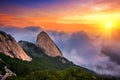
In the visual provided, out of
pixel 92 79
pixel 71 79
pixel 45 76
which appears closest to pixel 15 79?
pixel 45 76

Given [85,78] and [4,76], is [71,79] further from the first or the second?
[4,76]

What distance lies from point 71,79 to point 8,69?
44.7m

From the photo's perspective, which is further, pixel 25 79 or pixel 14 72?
pixel 14 72

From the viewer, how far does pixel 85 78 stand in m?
182

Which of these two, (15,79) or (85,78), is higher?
(85,78)

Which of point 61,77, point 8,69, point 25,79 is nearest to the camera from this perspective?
point 25,79

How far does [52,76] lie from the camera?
17550 cm

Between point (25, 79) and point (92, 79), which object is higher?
point (92, 79)

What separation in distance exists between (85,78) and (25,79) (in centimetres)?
3796

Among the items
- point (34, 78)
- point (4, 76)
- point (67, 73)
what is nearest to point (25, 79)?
point (34, 78)

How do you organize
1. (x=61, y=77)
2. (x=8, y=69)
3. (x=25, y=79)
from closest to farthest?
(x=25, y=79), (x=61, y=77), (x=8, y=69)

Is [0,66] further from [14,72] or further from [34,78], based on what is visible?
[34,78]

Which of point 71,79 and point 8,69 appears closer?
point 71,79

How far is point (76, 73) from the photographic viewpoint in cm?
18612
